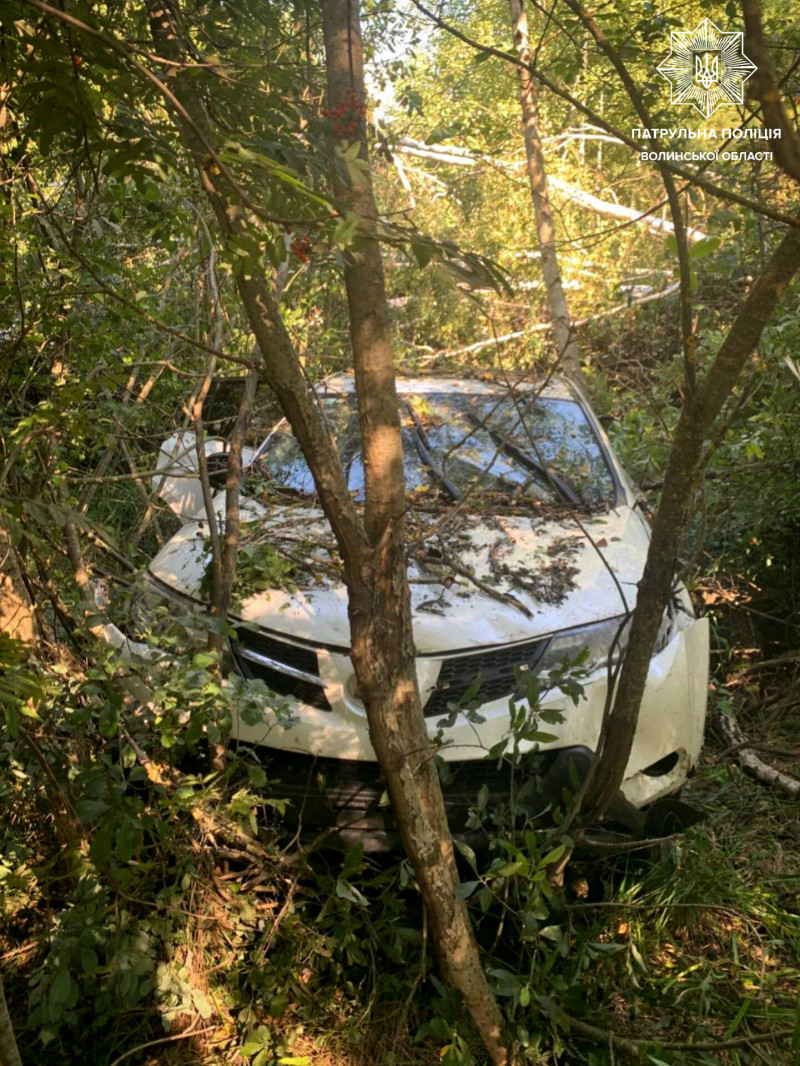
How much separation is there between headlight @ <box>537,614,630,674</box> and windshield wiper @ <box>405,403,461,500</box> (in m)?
Result: 1.06

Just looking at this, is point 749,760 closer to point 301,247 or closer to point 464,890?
point 464,890

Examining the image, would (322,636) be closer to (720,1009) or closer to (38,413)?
(38,413)

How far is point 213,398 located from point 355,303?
1907mm

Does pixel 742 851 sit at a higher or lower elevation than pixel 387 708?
lower

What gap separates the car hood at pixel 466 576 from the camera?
288cm

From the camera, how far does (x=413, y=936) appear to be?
2.27 metres

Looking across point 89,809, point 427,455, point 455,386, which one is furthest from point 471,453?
point 89,809

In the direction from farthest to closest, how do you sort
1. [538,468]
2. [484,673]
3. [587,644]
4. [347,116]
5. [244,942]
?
[538,468] < [587,644] < [484,673] < [244,942] < [347,116]

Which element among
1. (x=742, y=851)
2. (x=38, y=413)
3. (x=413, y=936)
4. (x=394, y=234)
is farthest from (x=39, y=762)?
(x=742, y=851)

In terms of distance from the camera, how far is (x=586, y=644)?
289 centimetres

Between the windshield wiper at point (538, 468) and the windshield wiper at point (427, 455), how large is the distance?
269mm

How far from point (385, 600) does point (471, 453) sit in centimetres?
216

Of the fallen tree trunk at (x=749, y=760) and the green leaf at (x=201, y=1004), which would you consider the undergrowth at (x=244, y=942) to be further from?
the fallen tree trunk at (x=749, y=760)

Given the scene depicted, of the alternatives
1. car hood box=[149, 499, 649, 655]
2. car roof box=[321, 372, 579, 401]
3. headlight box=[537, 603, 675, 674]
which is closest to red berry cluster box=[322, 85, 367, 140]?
car hood box=[149, 499, 649, 655]
